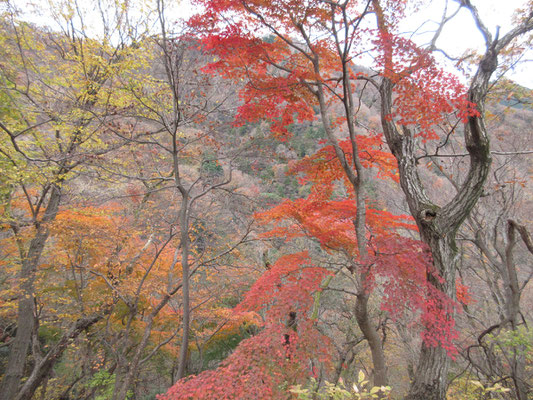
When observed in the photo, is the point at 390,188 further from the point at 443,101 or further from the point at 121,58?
the point at 121,58

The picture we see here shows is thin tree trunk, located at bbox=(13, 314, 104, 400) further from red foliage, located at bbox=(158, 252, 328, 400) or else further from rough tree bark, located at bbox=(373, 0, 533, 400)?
rough tree bark, located at bbox=(373, 0, 533, 400)

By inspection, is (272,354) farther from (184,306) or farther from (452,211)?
(452,211)

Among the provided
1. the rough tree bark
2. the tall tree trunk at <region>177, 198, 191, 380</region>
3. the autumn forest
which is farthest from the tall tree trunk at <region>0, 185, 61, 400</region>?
the rough tree bark

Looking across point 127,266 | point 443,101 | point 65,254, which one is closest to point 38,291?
point 65,254

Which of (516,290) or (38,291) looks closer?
(516,290)

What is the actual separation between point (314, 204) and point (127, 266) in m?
5.02

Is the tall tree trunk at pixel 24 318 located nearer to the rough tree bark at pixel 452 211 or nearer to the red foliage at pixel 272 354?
the red foliage at pixel 272 354

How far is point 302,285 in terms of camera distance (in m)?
4.44

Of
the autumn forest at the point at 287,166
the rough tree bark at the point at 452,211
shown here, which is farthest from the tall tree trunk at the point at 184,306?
the rough tree bark at the point at 452,211

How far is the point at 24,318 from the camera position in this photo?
6031 mm

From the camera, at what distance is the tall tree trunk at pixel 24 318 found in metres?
5.63

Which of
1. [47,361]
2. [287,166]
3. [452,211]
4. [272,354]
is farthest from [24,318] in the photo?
[452,211]

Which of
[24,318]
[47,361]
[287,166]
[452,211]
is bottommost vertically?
[47,361]

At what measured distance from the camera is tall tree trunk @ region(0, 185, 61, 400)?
5.63 metres
